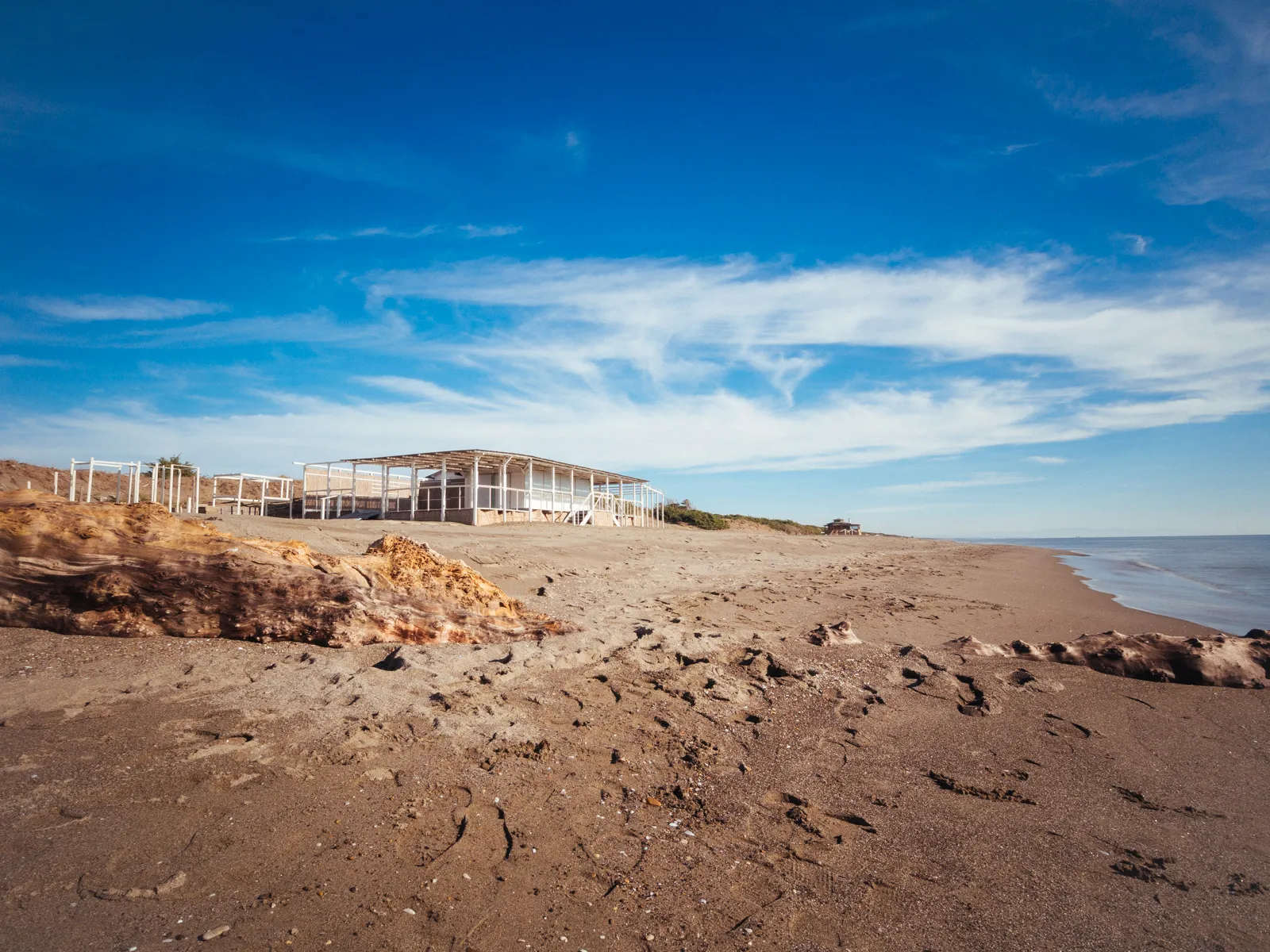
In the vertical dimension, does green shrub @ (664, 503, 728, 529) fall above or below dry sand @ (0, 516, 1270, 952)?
above

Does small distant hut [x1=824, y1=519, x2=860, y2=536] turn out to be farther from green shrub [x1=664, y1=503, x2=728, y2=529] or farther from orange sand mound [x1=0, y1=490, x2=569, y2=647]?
orange sand mound [x1=0, y1=490, x2=569, y2=647]

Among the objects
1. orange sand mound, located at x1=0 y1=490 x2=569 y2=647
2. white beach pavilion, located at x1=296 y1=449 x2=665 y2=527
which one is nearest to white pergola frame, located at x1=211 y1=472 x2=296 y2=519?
white beach pavilion, located at x1=296 y1=449 x2=665 y2=527

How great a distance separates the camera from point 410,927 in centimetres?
234

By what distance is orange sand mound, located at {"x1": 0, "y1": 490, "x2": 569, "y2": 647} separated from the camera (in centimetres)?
499

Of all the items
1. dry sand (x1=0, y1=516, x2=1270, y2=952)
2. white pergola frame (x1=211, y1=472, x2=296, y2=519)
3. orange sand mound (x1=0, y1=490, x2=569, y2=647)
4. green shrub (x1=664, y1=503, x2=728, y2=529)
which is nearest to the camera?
dry sand (x1=0, y1=516, x2=1270, y2=952)

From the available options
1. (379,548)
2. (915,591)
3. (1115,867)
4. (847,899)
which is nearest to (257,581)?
(379,548)

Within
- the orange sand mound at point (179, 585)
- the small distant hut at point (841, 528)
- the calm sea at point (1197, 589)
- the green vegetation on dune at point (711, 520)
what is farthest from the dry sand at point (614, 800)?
the small distant hut at point (841, 528)

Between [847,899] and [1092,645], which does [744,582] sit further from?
[847,899]

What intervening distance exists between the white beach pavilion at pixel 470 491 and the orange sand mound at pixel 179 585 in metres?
18.0

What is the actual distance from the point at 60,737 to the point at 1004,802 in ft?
16.8

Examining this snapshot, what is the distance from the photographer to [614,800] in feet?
11.0

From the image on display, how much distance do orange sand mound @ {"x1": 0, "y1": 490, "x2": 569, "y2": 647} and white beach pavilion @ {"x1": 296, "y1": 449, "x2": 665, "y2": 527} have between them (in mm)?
18028

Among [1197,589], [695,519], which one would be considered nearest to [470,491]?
[695,519]

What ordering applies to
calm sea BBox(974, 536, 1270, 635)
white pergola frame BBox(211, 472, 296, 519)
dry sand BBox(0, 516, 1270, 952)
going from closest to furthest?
dry sand BBox(0, 516, 1270, 952) < calm sea BBox(974, 536, 1270, 635) < white pergola frame BBox(211, 472, 296, 519)
